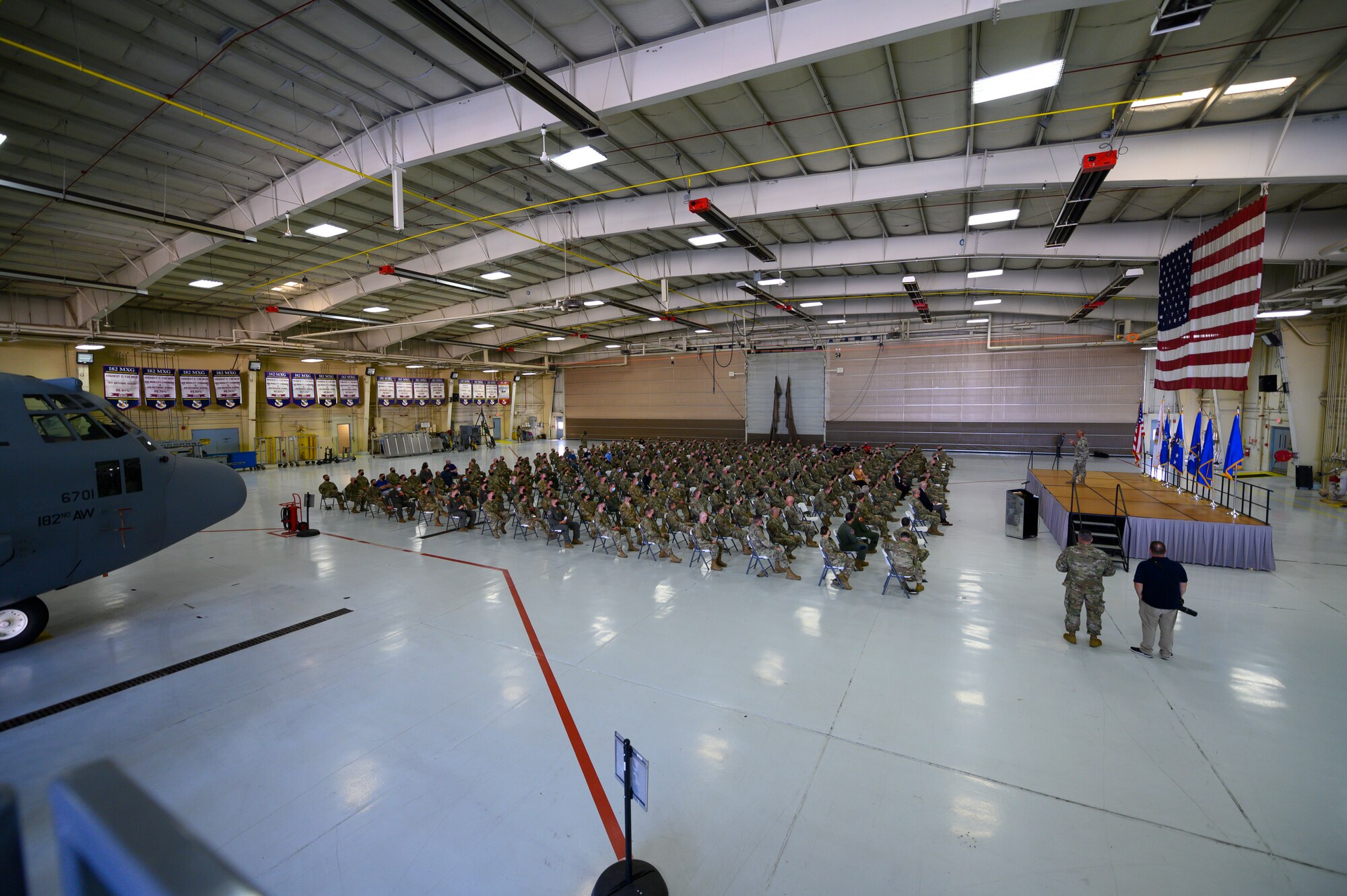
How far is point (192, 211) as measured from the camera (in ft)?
44.4

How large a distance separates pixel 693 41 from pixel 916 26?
301 cm

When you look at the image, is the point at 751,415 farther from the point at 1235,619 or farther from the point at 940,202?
the point at 1235,619

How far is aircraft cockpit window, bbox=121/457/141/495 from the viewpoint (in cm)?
797

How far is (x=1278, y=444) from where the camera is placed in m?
21.6

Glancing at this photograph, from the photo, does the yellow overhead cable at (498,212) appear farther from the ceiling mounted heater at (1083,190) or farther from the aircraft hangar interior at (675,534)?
the ceiling mounted heater at (1083,190)

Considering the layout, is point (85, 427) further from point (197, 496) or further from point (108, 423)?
point (197, 496)

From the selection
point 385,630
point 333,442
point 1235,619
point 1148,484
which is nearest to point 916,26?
point 1235,619

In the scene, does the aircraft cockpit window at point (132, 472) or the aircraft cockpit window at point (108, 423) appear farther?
the aircraft cockpit window at point (132, 472)

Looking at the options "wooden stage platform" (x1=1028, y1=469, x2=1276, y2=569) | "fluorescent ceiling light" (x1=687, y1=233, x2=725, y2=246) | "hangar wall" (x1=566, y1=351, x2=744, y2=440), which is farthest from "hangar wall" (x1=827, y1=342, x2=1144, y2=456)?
"fluorescent ceiling light" (x1=687, y1=233, x2=725, y2=246)

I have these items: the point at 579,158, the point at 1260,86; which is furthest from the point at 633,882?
the point at 1260,86

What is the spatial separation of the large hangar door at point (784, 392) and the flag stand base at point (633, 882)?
3196 centimetres

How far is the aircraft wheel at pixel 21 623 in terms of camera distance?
736 centimetres

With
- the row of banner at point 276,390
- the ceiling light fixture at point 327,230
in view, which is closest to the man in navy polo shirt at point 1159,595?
the ceiling light fixture at point 327,230

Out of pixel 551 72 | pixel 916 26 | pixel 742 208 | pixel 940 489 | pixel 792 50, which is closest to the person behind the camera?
pixel 916 26
